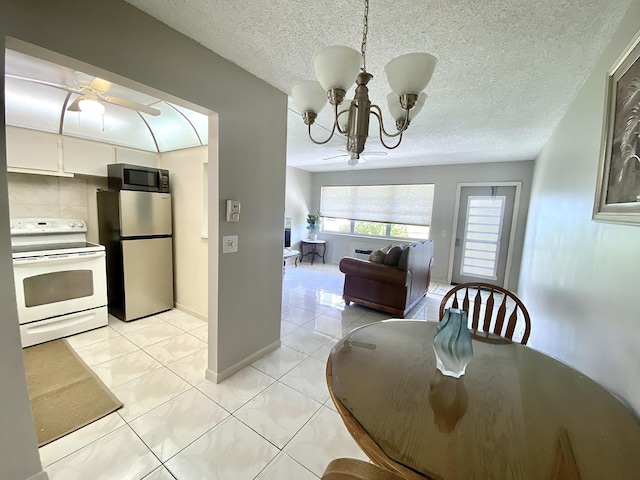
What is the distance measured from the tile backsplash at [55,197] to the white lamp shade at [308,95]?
3197 millimetres

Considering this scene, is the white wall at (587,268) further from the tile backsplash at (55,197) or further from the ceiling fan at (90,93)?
the tile backsplash at (55,197)

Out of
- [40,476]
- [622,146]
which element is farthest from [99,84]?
[622,146]

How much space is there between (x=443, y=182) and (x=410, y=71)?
4864 mm

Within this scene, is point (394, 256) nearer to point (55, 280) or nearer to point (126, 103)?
point (126, 103)

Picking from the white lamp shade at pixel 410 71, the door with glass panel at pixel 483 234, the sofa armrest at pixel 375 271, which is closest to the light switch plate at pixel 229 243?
the white lamp shade at pixel 410 71

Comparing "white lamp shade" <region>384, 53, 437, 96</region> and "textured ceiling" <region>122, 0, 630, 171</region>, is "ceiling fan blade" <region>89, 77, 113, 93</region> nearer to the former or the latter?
"textured ceiling" <region>122, 0, 630, 171</region>

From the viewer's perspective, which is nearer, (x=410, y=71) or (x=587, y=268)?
(x=410, y=71)

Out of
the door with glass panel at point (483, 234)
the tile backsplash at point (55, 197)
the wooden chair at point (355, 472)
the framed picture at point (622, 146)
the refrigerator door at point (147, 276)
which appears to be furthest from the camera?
the door with glass panel at point (483, 234)

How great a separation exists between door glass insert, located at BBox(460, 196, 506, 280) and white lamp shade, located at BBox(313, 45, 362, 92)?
496cm

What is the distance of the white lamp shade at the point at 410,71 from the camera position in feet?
3.04

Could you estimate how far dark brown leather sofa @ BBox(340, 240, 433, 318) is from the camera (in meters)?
3.29

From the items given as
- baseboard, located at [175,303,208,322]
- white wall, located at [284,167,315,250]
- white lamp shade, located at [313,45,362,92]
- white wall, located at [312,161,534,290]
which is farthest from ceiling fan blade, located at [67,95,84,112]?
white wall, located at [312,161,534,290]

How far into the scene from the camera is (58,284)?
8.12ft

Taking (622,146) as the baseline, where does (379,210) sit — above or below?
below
